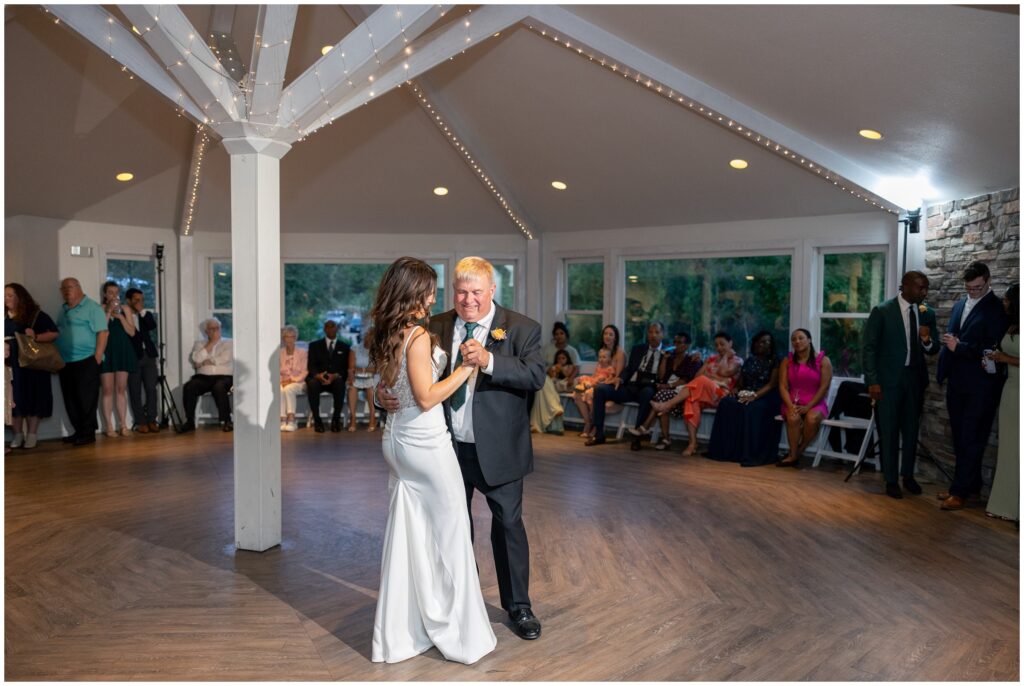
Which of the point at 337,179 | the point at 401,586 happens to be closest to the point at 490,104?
the point at 337,179

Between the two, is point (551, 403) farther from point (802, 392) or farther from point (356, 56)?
point (356, 56)

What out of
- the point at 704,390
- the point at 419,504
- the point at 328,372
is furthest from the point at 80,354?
the point at 419,504

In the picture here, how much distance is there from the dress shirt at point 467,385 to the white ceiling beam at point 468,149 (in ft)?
15.0

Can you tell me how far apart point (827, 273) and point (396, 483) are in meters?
6.38

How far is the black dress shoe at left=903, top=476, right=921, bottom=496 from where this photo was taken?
20.6 ft

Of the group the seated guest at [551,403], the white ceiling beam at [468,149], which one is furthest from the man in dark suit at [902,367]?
the white ceiling beam at [468,149]

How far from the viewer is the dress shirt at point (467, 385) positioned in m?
3.48

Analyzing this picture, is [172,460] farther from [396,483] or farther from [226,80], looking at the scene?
[396,483]

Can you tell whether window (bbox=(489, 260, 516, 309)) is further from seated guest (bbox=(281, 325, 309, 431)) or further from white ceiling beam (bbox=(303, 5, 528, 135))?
white ceiling beam (bbox=(303, 5, 528, 135))

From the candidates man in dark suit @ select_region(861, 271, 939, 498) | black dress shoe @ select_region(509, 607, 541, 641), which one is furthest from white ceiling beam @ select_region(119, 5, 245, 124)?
man in dark suit @ select_region(861, 271, 939, 498)

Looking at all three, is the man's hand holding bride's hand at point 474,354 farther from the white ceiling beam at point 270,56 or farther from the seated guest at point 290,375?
the seated guest at point 290,375

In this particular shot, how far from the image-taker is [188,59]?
4117 mm

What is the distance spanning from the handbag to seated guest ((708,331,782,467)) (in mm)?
6146

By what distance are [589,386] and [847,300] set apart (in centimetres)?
269
